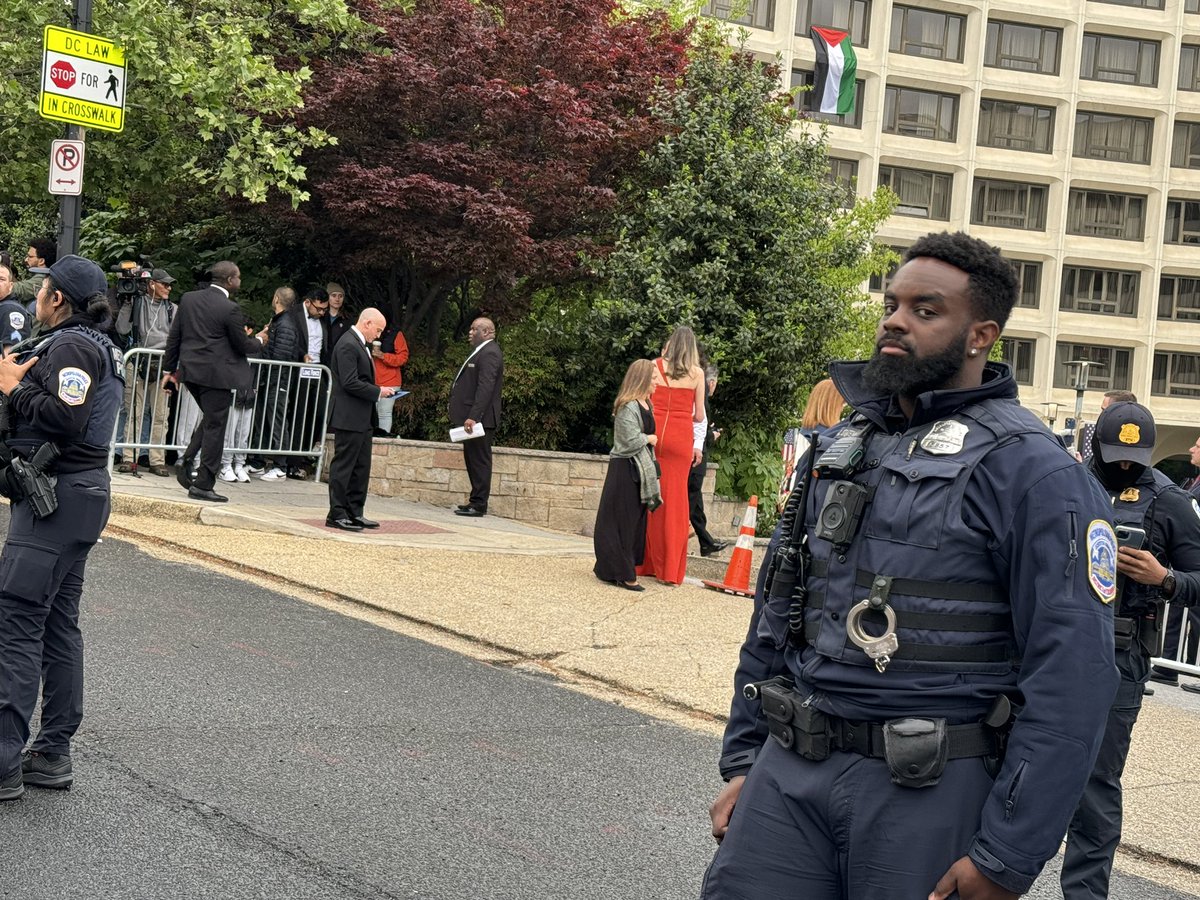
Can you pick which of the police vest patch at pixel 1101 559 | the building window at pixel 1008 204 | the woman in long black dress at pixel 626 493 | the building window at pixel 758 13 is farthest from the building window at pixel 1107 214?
the police vest patch at pixel 1101 559

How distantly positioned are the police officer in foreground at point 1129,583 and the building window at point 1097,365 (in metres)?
47.2

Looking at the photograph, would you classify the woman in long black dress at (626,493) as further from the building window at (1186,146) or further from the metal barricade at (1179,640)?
the building window at (1186,146)

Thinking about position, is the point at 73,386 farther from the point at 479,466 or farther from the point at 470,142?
the point at 470,142

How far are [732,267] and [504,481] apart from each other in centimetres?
394

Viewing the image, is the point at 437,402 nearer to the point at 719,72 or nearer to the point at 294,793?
the point at 719,72

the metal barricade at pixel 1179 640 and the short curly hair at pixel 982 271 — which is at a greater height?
the short curly hair at pixel 982 271

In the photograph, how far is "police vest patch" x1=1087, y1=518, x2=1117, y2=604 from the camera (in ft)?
8.74

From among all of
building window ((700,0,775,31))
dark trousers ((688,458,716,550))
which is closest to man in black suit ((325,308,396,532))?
dark trousers ((688,458,716,550))

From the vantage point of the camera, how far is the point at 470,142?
51.6ft

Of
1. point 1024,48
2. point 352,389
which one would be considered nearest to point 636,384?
point 352,389

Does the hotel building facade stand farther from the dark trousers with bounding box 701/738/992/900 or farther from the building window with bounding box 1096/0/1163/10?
the dark trousers with bounding box 701/738/992/900

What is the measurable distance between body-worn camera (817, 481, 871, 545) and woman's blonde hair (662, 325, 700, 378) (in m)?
8.46

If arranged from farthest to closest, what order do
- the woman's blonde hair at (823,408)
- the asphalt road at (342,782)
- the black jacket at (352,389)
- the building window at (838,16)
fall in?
the building window at (838,16)
the black jacket at (352,389)
the woman's blonde hair at (823,408)
the asphalt road at (342,782)

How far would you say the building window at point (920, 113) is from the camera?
1957 inches
